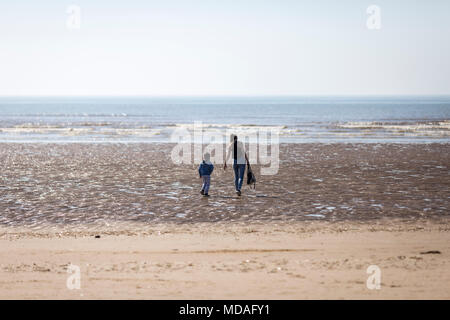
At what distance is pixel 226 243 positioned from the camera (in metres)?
9.02

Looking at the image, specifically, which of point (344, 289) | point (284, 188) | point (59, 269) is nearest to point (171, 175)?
point (284, 188)

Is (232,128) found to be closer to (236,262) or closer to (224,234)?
(224,234)

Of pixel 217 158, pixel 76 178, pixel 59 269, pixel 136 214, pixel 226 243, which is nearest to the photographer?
pixel 59 269

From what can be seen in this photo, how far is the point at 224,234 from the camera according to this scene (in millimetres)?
9797

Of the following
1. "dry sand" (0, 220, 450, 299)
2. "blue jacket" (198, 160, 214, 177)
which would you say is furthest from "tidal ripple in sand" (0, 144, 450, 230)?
Answer: "dry sand" (0, 220, 450, 299)

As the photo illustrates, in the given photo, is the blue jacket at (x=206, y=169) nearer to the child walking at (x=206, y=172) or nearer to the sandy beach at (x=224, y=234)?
the child walking at (x=206, y=172)

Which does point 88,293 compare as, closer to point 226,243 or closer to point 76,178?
point 226,243

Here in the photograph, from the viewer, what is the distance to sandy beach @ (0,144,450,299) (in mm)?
6602

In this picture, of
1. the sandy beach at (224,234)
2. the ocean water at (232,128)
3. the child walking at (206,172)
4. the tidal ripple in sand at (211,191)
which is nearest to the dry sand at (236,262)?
the sandy beach at (224,234)

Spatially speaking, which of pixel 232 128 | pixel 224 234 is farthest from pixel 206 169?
pixel 232 128

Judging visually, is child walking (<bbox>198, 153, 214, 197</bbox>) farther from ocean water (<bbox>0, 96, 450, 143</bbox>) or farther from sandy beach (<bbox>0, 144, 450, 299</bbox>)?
ocean water (<bbox>0, 96, 450, 143</bbox>)

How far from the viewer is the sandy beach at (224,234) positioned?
6602 millimetres

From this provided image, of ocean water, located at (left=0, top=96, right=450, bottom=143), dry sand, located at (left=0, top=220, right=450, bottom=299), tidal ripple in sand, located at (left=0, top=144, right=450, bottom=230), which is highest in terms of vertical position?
ocean water, located at (left=0, top=96, right=450, bottom=143)

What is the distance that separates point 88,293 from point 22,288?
1048mm
